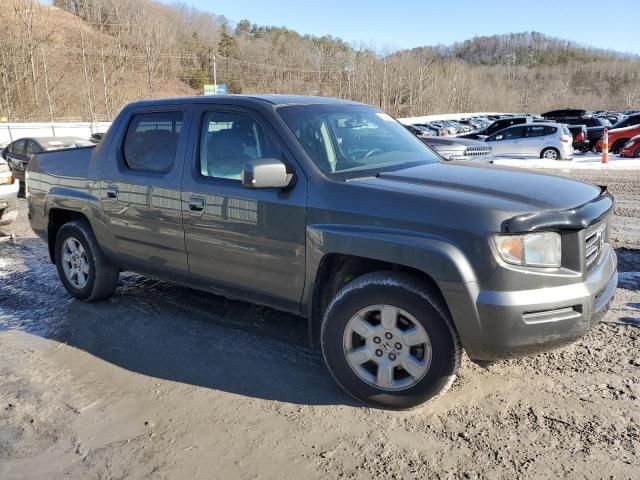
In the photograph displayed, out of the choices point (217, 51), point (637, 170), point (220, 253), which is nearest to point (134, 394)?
point (220, 253)

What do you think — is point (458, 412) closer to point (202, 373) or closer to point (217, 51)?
point (202, 373)

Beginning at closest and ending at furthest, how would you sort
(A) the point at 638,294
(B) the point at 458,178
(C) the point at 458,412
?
1. (C) the point at 458,412
2. (B) the point at 458,178
3. (A) the point at 638,294

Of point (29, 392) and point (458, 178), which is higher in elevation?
point (458, 178)

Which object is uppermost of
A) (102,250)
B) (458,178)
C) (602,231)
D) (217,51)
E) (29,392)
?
(217,51)

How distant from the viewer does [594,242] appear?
128 inches

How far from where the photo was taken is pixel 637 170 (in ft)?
51.6

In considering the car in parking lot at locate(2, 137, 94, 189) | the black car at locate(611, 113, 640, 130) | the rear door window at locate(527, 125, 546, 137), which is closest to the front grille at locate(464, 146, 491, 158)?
the rear door window at locate(527, 125, 546, 137)

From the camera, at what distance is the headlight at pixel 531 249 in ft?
9.34

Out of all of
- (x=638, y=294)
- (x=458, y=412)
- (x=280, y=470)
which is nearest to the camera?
(x=280, y=470)

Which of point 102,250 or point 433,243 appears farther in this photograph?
point 102,250

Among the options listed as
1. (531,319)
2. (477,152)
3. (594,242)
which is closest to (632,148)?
(477,152)

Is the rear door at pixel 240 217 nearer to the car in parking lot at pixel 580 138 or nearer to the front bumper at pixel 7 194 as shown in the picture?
the front bumper at pixel 7 194

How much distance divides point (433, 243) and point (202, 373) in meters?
1.88

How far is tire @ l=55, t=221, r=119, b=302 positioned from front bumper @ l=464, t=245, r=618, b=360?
11.6ft
